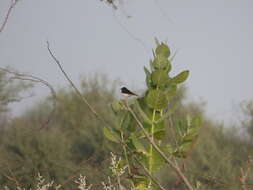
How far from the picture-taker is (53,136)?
59.7 ft

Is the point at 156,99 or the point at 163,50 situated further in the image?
the point at 163,50

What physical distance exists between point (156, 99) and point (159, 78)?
0.07m

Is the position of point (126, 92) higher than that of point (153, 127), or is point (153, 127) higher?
point (126, 92)

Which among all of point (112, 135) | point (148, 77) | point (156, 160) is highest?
point (148, 77)

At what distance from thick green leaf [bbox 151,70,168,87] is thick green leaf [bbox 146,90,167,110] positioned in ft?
0.16

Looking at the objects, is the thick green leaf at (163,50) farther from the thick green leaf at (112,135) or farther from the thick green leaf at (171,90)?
the thick green leaf at (112,135)

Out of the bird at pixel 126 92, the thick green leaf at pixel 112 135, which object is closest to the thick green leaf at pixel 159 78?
the bird at pixel 126 92

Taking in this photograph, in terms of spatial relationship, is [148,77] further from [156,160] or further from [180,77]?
[156,160]

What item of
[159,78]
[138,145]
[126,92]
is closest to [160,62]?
[159,78]

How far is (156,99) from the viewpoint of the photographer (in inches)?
52.5

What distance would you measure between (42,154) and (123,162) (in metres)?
14.7

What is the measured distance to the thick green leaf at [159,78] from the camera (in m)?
1.36

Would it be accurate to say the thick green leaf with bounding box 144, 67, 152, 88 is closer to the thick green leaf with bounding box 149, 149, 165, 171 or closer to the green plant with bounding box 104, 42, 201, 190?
the green plant with bounding box 104, 42, 201, 190

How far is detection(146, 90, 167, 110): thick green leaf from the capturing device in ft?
4.33
